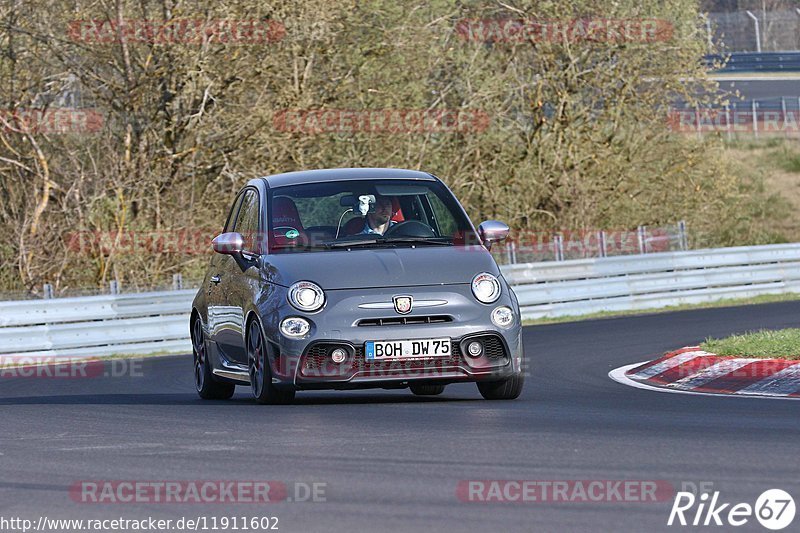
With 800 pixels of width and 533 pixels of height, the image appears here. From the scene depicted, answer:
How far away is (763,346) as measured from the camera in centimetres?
1259

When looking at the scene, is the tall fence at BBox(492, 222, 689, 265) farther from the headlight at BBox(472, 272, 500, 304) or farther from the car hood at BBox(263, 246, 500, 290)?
the headlight at BBox(472, 272, 500, 304)

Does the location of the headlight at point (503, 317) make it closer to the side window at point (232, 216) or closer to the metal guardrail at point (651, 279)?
the side window at point (232, 216)

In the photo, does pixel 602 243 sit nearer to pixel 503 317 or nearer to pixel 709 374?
pixel 709 374

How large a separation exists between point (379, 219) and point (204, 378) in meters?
2.35

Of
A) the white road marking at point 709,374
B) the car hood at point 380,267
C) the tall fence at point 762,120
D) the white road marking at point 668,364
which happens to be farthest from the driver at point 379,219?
the tall fence at point 762,120

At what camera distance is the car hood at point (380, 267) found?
1000 centimetres

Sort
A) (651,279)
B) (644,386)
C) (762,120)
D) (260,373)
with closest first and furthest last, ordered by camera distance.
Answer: (260,373) < (644,386) < (651,279) < (762,120)

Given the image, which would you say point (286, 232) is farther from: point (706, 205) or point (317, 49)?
point (706, 205)

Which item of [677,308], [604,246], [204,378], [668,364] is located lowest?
[677,308]

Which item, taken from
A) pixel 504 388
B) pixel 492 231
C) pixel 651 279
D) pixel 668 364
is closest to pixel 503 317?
pixel 504 388

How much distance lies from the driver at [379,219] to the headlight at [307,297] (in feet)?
2.94

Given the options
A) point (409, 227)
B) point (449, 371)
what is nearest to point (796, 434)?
point (449, 371)

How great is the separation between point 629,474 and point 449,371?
3.52m

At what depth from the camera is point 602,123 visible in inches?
1204
